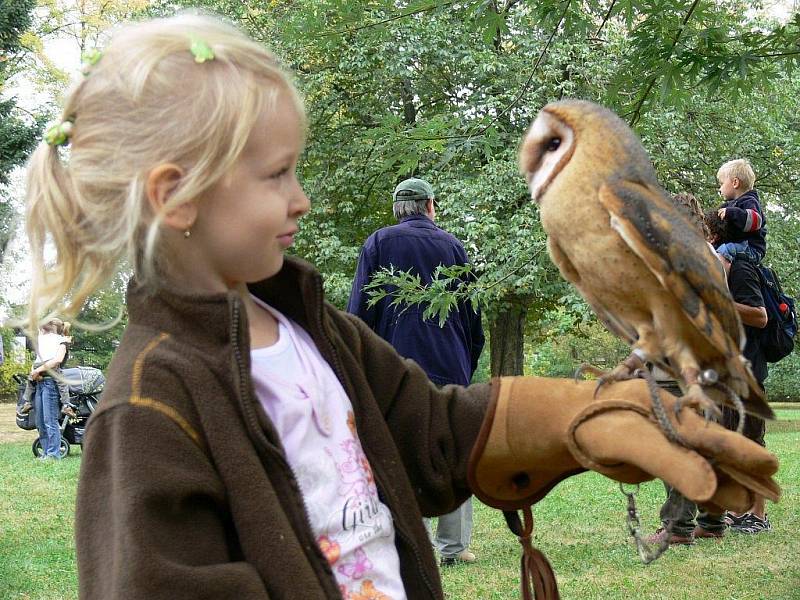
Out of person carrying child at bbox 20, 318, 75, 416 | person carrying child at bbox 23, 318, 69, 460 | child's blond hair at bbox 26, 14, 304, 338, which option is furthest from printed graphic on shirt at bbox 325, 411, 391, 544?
person carrying child at bbox 20, 318, 75, 416

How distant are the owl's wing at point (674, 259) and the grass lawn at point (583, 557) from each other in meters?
3.38

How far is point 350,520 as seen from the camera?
1.48m

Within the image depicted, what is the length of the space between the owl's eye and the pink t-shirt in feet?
1.93

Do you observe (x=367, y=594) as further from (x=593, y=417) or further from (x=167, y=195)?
(x=167, y=195)

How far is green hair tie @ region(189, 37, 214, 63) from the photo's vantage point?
1.39m

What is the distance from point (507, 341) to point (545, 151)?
12771 millimetres

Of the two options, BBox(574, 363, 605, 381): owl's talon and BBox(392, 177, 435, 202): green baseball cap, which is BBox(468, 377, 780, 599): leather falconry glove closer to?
BBox(574, 363, 605, 381): owl's talon

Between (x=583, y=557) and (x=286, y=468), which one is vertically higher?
(x=286, y=468)

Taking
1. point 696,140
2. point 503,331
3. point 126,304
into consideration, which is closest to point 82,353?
point 503,331

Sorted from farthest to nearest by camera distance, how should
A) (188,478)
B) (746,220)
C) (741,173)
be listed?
1. (741,173)
2. (746,220)
3. (188,478)

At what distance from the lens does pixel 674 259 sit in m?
1.49

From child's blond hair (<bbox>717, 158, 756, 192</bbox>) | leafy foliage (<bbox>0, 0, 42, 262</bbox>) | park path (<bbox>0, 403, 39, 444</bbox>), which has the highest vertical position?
child's blond hair (<bbox>717, 158, 756, 192</bbox>)

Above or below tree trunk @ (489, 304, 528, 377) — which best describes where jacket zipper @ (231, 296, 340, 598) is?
above

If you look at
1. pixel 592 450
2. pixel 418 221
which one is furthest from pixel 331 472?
pixel 418 221
